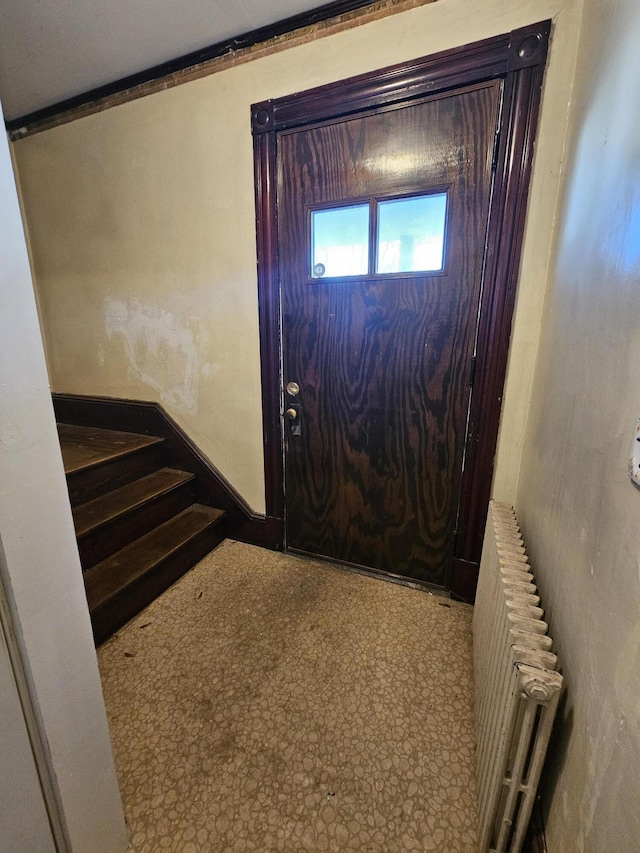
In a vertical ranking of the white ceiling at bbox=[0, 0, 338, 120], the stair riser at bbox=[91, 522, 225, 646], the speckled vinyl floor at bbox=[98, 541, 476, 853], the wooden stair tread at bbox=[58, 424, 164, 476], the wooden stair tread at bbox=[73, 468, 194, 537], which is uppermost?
the white ceiling at bbox=[0, 0, 338, 120]

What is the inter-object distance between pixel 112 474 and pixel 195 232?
4.75 feet

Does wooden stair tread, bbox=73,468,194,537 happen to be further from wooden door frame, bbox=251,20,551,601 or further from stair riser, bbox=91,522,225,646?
wooden door frame, bbox=251,20,551,601

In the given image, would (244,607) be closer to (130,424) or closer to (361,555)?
(361,555)

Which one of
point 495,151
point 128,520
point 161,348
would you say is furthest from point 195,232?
point 128,520

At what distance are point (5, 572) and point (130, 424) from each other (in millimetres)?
1944

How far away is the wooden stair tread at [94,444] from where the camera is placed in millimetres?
1880

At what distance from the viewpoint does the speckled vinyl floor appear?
95 cm

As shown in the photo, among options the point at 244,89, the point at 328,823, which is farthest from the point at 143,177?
the point at 328,823

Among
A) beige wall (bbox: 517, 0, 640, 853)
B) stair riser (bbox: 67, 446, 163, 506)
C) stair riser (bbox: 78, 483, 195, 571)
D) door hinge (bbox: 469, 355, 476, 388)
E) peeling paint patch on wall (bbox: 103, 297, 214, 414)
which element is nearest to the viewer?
beige wall (bbox: 517, 0, 640, 853)

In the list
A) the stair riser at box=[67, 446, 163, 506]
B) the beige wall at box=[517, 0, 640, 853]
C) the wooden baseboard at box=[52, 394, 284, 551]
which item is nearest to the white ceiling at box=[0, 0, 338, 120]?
the beige wall at box=[517, 0, 640, 853]

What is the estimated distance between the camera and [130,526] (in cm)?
186

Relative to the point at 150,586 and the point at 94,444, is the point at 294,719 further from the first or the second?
the point at 94,444

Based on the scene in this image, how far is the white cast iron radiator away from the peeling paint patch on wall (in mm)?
1831

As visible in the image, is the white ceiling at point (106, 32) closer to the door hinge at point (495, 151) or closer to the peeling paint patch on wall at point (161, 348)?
the door hinge at point (495, 151)
